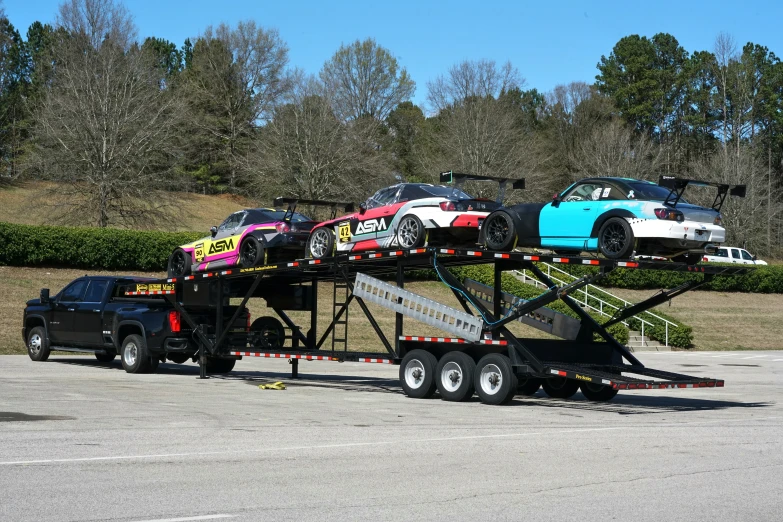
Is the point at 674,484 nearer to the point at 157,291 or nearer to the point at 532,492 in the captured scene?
the point at 532,492

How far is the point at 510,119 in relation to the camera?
53531 mm

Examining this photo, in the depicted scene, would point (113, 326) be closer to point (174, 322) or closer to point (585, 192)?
point (174, 322)

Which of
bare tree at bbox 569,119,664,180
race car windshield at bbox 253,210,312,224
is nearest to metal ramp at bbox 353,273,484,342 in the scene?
race car windshield at bbox 253,210,312,224

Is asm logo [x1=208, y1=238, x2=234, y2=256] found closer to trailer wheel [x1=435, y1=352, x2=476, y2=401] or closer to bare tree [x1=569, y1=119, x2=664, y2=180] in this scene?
trailer wheel [x1=435, y1=352, x2=476, y2=401]

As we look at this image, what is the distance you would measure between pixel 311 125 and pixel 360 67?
1895 centimetres

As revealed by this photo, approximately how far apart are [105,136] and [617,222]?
3015 cm

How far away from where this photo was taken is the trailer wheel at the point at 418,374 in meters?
15.0

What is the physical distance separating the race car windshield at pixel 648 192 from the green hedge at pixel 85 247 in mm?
23000

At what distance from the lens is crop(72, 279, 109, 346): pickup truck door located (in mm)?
20078

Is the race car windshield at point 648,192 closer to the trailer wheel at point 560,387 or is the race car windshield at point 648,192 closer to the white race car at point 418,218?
the white race car at point 418,218

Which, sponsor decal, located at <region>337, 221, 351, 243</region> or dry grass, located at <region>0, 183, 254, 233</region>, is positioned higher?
dry grass, located at <region>0, 183, 254, 233</region>

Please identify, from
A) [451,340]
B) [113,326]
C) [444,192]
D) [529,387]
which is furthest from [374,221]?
[113,326]

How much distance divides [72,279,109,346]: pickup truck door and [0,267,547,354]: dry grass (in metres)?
5.54

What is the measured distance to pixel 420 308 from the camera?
1488cm
